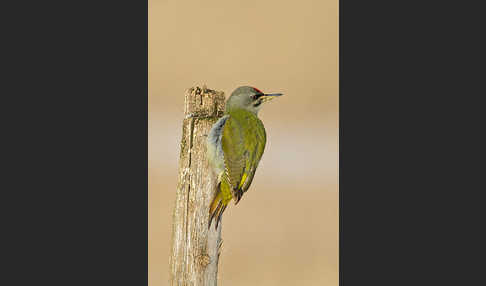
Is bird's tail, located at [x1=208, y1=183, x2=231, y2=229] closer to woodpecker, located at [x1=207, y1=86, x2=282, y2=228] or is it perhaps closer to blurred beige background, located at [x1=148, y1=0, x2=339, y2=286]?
woodpecker, located at [x1=207, y1=86, x2=282, y2=228]

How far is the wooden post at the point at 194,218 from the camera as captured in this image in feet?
8.33

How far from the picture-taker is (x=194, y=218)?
254cm

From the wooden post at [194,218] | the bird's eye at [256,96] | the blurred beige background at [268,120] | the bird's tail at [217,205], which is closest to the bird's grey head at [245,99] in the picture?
the bird's eye at [256,96]

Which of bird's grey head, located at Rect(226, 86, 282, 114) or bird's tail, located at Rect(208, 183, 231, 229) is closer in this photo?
bird's tail, located at Rect(208, 183, 231, 229)

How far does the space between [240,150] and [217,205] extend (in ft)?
1.22

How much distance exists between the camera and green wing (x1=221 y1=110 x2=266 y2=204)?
8.46ft

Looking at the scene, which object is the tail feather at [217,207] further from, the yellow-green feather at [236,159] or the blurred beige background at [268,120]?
the blurred beige background at [268,120]

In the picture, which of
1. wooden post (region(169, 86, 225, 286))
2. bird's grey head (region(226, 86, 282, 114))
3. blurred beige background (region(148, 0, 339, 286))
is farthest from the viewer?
blurred beige background (region(148, 0, 339, 286))

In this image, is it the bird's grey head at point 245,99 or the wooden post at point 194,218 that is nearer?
the wooden post at point 194,218

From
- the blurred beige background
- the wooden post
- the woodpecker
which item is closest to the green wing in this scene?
the woodpecker

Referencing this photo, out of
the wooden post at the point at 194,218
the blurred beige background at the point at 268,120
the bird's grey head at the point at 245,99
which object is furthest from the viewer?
the blurred beige background at the point at 268,120

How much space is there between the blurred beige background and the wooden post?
908 mm

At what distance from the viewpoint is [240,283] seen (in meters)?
3.54

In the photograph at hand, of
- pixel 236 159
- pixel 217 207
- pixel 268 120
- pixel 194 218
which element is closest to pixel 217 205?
pixel 217 207
